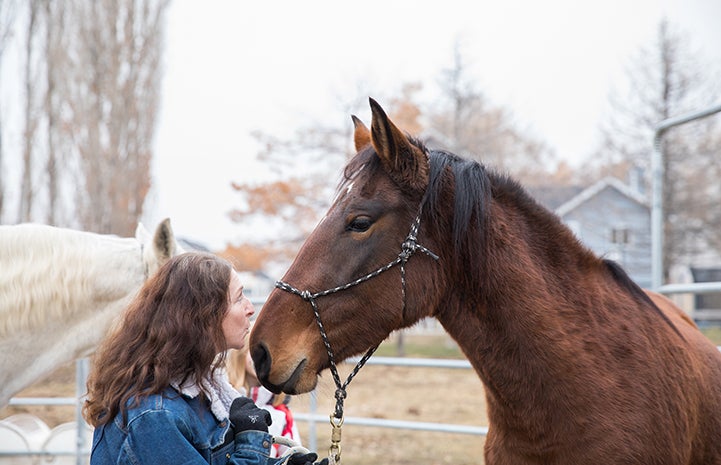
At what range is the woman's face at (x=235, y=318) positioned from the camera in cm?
200

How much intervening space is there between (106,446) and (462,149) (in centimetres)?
1824

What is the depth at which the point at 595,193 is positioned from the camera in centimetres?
2328

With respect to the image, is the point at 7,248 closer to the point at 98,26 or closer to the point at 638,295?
the point at 638,295

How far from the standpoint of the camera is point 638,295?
7.63ft

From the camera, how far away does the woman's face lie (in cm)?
200

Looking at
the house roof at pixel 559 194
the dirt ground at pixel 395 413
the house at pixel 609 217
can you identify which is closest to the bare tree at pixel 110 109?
the dirt ground at pixel 395 413

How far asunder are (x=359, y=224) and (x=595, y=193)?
22.8 m

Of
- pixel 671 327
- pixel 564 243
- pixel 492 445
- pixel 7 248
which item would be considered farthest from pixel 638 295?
pixel 7 248

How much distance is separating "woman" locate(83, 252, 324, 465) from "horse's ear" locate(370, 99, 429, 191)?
598mm

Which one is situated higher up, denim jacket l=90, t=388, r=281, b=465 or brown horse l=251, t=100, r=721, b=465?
brown horse l=251, t=100, r=721, b=465

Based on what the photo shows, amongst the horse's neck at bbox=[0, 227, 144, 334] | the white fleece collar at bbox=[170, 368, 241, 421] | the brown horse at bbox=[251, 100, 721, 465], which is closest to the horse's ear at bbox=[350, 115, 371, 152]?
the brown horse at bbox=[251, 100, 721, 465]

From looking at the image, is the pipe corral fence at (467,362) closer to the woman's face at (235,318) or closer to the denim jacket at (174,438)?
the woman's face at (235,318)

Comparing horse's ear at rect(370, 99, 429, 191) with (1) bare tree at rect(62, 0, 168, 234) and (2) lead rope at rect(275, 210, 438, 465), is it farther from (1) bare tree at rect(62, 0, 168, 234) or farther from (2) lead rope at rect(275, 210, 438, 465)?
(1) bare tree at rect(62, 0, 168, 234)

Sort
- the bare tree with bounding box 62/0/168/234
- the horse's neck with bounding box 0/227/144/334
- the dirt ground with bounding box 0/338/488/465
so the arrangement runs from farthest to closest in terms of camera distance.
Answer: the bare tree with bounding box 62/0/168/234 < the dirt ground with bounding box 0/338/488/465 < the horse's neck with bounding box 0/227/144/334
